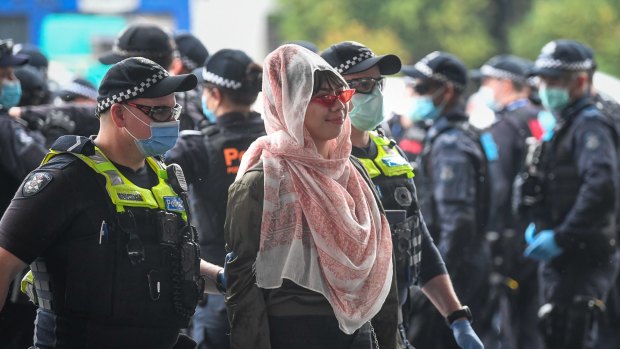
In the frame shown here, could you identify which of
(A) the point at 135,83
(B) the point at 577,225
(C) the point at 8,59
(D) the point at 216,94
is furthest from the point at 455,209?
(A) the point at 135,83

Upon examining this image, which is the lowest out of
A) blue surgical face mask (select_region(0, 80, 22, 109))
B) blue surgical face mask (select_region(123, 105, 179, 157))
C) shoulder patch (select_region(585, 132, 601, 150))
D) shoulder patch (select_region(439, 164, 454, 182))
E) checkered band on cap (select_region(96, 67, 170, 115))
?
shoulder patch (select_region(439, 164, 454, 182))

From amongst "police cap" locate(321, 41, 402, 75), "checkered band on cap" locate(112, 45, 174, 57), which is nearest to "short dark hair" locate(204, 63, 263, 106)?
"checkered band on cap" locate(112, 45, 174, 57)

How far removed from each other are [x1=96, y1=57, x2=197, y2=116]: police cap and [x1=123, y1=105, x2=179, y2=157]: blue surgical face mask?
0.08 metres

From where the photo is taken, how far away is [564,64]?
8.36 m

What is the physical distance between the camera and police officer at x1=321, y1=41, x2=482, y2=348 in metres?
5.21

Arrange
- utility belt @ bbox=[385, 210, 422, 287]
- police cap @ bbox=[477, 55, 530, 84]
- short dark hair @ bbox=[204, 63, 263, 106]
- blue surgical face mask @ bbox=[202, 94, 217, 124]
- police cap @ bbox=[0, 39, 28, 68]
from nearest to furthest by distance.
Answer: utility belt @ bbox=[385, 210, 422, 287] → short dark hair @ bbox=[204, 63, 263, 106] → blue surgical face mask @ bbox=[202, 94, 217, 124] → police cap @ bbox=[0, 39, 28, 68] → police cap @ bbox=[477, 55, 530, 84]

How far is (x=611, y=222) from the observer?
25.8ft

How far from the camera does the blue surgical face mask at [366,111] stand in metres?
5.38

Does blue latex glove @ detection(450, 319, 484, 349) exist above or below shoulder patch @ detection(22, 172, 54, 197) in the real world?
below

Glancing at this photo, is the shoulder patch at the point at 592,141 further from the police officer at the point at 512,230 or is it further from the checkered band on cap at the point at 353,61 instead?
the checkered band on cap at the point at 353,61

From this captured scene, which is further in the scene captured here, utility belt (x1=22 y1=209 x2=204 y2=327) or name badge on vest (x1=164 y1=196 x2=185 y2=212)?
name badge on vest (x1=164 y1=196 x2=185 y2=212)

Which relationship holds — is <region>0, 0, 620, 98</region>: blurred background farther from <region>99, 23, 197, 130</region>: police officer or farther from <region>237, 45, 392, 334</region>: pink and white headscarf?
<region>237, 45, 392, 334</region>: pink and white headscarf

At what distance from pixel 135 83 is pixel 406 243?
4.49 feet

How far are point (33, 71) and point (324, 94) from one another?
469 cm
